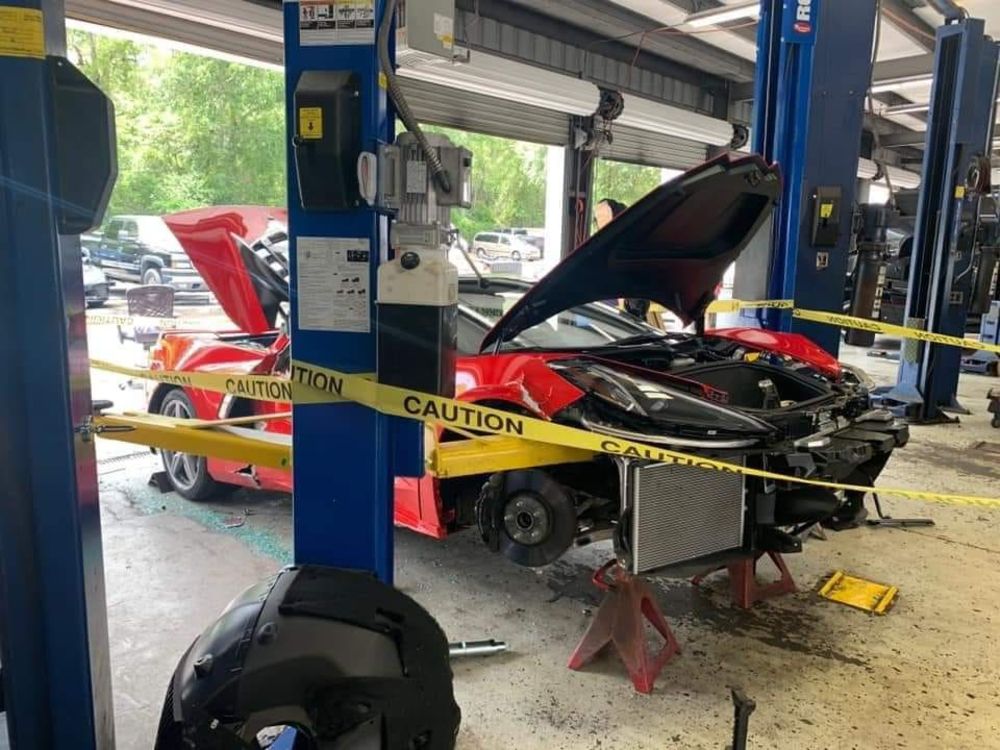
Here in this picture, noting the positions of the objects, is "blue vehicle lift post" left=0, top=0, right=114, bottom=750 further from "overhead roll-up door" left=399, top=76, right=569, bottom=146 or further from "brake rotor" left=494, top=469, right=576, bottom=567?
"overhead roll-up door" left=399, top=76, right=569, bottom=146

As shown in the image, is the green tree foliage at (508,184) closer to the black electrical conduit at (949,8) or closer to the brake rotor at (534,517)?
the black electrical conduit at (949,8)

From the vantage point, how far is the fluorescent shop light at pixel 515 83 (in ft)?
22.5

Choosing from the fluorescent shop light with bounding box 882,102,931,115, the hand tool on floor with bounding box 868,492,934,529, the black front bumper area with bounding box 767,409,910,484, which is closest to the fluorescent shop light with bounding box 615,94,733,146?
the fluorescent shop light with bounding box 882,102,931,115

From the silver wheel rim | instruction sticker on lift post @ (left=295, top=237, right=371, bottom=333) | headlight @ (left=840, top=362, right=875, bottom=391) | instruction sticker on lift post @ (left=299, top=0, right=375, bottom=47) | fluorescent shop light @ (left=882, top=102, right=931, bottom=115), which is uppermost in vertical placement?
fluorescent shop light @ (left=882, top=102, right=931, bottom=115)

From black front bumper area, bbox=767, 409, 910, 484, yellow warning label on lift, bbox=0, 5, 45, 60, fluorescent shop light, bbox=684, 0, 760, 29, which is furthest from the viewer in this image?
fluorescent shop light, bbox=684, 0, 760, 29

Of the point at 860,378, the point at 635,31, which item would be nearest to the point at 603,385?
the point at 860,378

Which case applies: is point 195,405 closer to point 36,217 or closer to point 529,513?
point 529,513

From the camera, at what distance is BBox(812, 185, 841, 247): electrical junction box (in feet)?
15.0

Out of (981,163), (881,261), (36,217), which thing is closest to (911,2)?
(981,163)

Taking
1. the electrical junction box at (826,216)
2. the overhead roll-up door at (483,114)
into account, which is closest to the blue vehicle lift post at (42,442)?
the electrical junction box at (826,216)

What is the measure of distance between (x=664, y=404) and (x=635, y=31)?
7.97 meters

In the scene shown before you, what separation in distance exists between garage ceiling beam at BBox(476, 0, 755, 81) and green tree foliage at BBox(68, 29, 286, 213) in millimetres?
4114

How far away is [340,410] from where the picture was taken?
1703mm

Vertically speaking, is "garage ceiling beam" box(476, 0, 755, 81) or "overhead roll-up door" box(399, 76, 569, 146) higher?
"garage ceiling beam" box(476, 0, 755, 81)
